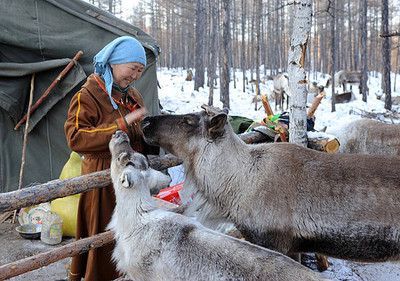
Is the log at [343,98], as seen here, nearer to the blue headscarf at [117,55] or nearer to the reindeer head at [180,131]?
the reindeer head at [180,131]

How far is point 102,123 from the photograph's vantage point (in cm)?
254

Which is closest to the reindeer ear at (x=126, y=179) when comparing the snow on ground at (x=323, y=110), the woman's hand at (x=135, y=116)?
the woman's hand at (x=135, y=116)

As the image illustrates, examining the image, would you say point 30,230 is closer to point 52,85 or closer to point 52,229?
point 52,229

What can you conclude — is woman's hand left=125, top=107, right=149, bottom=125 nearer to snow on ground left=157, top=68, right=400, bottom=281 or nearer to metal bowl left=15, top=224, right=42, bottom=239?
snow on ground left=157, top=68, right=400, bottom=281

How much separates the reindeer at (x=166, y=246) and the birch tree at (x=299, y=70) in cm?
187

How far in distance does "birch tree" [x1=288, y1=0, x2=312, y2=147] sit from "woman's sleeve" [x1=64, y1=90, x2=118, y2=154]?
200cm

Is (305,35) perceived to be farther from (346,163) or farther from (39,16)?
(39,16)

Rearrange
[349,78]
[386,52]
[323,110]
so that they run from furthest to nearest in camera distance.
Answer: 1. [349,78]
2. [323,110]
3. [386,52]

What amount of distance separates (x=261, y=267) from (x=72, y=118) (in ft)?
5.38

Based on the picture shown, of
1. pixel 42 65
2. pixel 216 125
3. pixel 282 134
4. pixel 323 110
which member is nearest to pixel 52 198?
pixel 216 125

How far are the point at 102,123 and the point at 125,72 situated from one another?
17.1 inches

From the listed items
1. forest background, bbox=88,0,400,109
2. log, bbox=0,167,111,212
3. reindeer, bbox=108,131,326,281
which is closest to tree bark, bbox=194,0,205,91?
forest background, bbox=88,0,400,109

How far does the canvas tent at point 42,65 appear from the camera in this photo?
17.5 feet

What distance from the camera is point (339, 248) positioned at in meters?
2.24
